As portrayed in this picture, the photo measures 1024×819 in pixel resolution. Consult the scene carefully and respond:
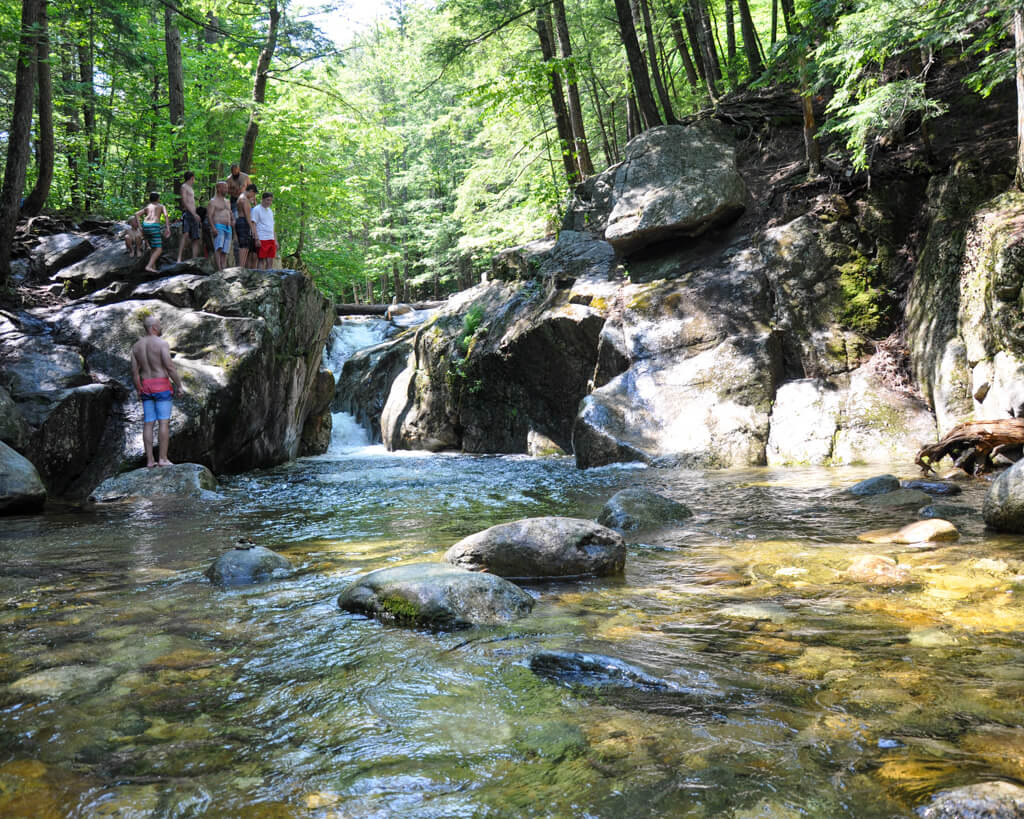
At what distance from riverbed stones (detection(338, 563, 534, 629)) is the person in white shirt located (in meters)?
11.1

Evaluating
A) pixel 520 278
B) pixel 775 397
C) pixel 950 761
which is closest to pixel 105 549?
pixel 950 761

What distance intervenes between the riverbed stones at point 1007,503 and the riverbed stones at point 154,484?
830cm

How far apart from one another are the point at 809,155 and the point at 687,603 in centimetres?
1139

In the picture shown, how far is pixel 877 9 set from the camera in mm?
8102

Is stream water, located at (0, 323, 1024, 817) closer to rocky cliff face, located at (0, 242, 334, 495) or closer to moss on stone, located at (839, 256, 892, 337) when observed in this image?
rocky cliff face, located at (0, 242, 334, 495)

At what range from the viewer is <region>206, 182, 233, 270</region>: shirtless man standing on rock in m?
12.8

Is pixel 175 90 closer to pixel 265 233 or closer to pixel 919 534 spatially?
pixel 265 233

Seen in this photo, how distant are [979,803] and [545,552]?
306 cm

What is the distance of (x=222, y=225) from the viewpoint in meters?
13.0

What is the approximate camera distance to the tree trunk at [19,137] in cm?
1107

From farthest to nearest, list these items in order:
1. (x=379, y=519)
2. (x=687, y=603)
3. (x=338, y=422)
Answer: (x=338, y=422)
(x=379, y=519)
(x=687, y=603)

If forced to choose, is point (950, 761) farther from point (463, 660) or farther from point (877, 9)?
point (877, 9)

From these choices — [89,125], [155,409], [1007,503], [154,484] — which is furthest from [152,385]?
[89,125]

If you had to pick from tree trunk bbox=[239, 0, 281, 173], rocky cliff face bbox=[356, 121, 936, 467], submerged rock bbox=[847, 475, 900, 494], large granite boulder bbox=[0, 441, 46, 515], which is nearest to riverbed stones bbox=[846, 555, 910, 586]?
submerged rock bbox=[847, 475, 900, 494]
